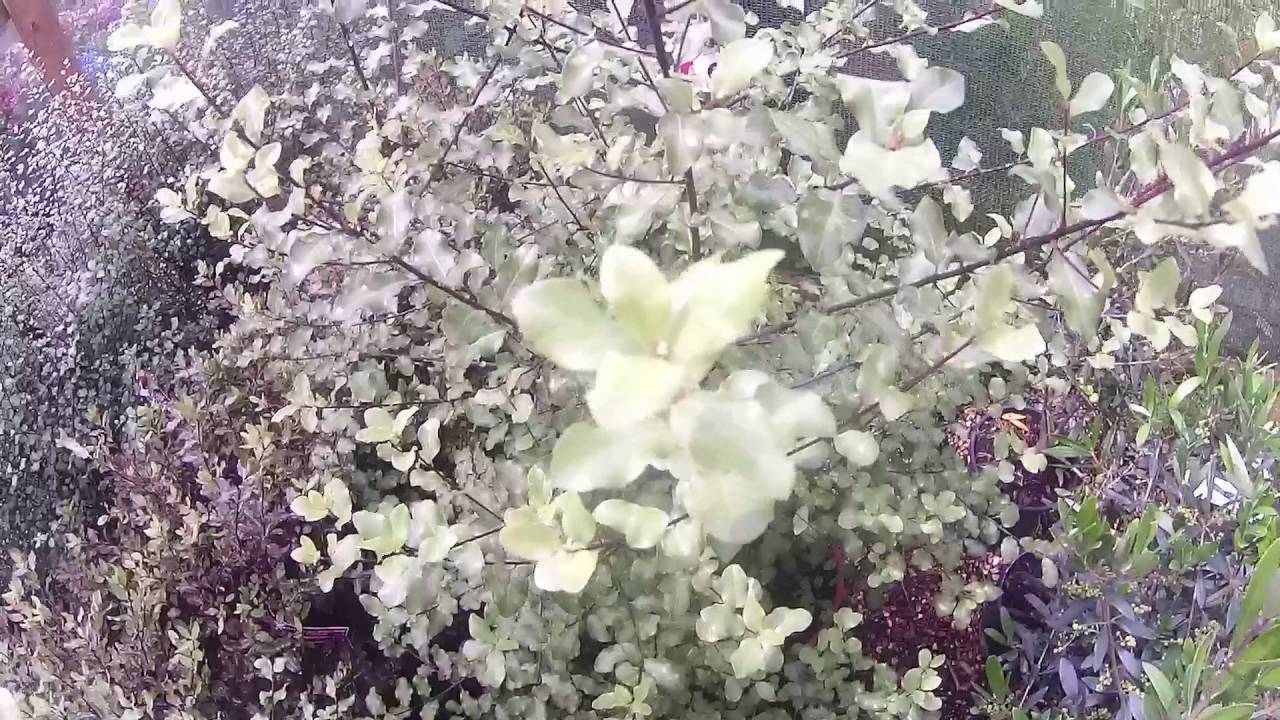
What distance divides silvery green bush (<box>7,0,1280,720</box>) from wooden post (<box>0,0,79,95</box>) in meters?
0.19

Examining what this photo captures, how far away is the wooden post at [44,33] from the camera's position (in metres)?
1.10

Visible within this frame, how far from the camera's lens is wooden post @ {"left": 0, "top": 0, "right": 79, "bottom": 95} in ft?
3.59

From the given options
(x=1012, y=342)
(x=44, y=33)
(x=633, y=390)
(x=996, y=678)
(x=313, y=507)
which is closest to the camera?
(x=633, y=390)

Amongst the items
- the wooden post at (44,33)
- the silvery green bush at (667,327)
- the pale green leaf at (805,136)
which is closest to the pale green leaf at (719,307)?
the silvery green bush at (667,327)

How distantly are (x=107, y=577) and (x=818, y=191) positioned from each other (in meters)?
0.80

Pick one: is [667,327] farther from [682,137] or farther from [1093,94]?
[1093,94]

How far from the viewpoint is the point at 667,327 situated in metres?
0.31

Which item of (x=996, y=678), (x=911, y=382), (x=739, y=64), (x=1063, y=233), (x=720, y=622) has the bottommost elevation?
(x=996, y=678)

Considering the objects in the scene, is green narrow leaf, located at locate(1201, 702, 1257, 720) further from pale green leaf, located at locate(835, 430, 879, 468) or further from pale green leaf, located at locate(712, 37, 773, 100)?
pale green leaf, located at locate(712, 37, 773, 100)

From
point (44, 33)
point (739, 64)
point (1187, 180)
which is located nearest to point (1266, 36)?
point (1187, 180)

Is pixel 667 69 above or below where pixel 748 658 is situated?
above

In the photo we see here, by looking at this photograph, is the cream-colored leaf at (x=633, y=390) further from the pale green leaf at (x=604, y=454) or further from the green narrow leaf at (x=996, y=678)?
the green narrow leaf at (x=996, y=678)

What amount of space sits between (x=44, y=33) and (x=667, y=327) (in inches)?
46.6

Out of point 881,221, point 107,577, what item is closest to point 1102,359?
point 881,221
